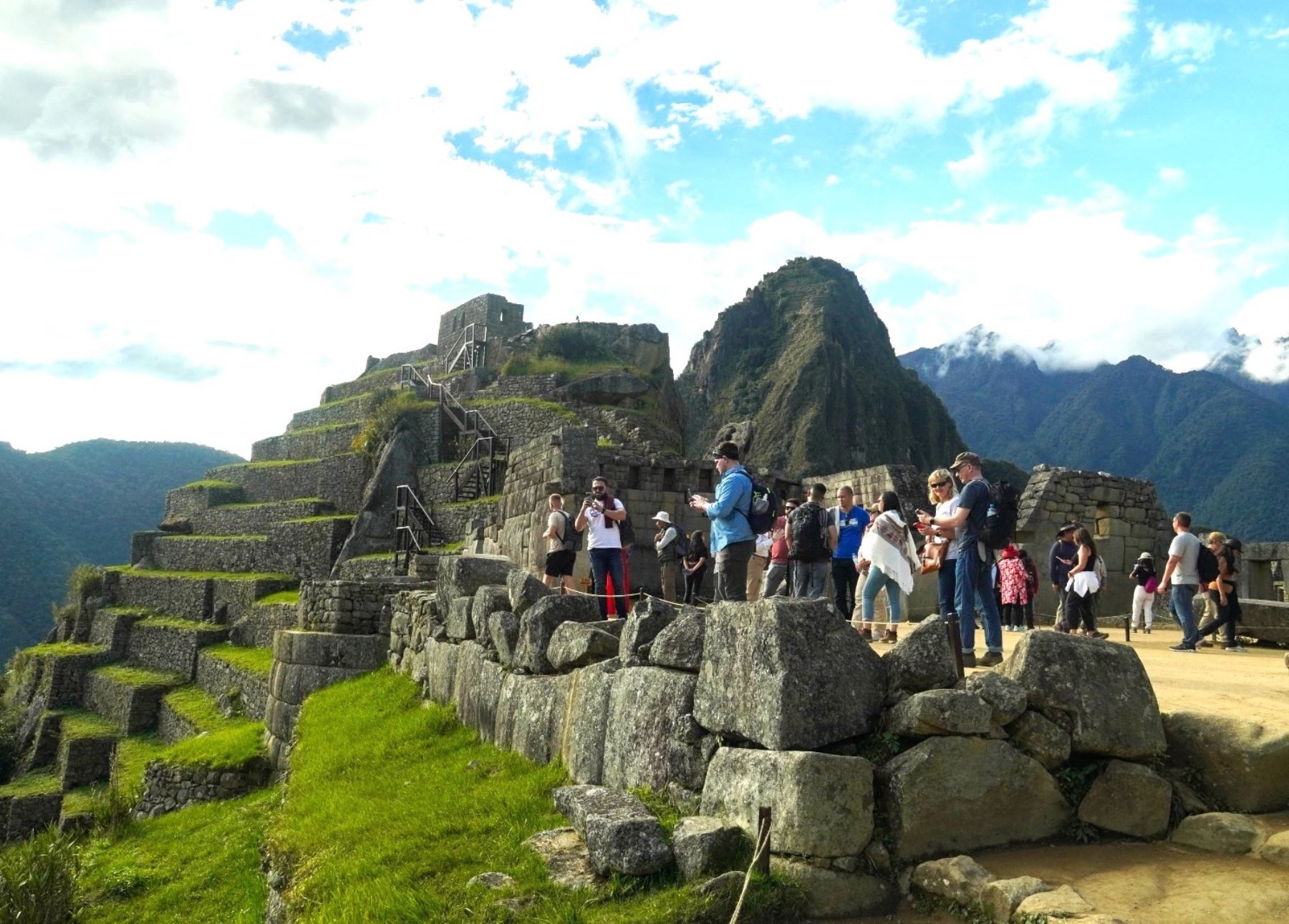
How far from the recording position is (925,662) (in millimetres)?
4648

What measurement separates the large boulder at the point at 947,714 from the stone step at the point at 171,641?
93.9ft

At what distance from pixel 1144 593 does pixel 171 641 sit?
27.9m

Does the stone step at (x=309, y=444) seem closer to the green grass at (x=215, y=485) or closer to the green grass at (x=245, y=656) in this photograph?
the green grass at (x=215, y=485)

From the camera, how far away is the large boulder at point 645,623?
19.5 ft

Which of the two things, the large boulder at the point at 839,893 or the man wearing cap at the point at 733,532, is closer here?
the large boulder at the point at 839,893

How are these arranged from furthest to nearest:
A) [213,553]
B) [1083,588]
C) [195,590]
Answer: [213,553], [195,590], [1083,588]

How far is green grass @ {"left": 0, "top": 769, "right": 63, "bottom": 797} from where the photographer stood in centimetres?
2492

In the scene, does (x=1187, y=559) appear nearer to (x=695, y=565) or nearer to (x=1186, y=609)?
(x=1186, y=609)

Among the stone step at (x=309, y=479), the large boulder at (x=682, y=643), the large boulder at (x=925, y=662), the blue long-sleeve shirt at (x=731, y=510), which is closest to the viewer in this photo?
the large boulder at (x=925, y=662)

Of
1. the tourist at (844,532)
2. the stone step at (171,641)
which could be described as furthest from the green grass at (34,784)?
the tourist at (844,532)

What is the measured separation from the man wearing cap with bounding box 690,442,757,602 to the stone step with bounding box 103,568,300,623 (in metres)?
24.6

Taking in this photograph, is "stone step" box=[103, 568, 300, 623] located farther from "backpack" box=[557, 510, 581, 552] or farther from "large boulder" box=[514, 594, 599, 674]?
"large boulder" box=[514, 594, 599, 674]

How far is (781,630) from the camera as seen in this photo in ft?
14.9

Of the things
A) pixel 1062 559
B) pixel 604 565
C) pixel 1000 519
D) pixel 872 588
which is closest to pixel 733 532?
pixel 872 588
